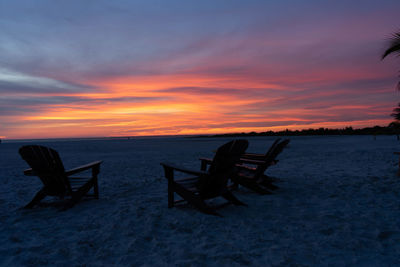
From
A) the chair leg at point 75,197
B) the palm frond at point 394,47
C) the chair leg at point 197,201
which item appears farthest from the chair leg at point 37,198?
the palm frond at point 394,47

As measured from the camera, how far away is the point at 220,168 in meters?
3.69

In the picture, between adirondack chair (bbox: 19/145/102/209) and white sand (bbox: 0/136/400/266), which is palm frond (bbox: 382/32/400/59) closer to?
white sand (bbox: 0/136/400/266)

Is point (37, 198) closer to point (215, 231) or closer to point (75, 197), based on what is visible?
point (75, 197)

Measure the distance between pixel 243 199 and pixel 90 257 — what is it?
281cm

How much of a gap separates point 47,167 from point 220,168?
2717 mm

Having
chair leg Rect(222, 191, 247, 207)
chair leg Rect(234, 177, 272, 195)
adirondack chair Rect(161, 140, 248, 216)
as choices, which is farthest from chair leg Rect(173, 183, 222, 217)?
Result: chair leg Rect(234, 177, 272, 195)

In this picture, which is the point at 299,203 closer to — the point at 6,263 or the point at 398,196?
the point at 398,196

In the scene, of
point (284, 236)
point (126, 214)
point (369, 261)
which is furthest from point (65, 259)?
point (369, 261)

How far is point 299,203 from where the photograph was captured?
429cm

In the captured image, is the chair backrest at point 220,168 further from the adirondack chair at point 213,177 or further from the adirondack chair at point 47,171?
the adirondack chair at point 47,171

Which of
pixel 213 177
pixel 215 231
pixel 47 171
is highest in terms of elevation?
pixel 47 171

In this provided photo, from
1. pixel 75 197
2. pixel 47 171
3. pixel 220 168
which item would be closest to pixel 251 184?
pixel 220 168

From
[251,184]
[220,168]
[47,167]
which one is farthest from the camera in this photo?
[251,184]

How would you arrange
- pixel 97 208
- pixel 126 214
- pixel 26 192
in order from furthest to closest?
1. pixel 26 192
2. pixel 97 208
3. pixel 126 214
